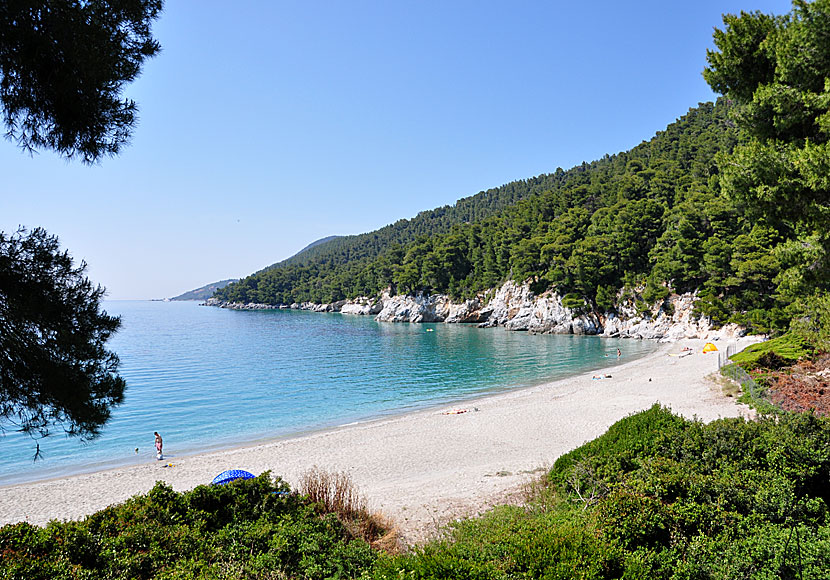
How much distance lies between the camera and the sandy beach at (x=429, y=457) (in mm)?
9750

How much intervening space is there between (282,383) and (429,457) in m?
19.9

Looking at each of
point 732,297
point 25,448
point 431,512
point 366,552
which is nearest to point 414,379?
point 25,448

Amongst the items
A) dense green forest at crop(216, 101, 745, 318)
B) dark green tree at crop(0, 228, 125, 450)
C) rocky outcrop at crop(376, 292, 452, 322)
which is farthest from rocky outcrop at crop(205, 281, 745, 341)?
dark green tree at crop(0, 228, 125, 450)

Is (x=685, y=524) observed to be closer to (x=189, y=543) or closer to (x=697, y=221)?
(x=189, y=543)

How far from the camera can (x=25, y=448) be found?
19.0 meters

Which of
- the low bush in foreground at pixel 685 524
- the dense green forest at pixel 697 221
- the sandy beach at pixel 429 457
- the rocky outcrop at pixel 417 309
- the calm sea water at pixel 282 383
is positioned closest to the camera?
the low bush in foreground at pixel 685 524

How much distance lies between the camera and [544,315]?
212ft

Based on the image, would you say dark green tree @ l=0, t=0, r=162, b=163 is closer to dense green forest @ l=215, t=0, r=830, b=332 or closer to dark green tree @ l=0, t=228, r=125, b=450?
dark green tree @ l=0, t=228, r=125, b=450

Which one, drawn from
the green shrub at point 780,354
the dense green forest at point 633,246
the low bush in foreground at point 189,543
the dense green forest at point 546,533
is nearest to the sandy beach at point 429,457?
the green shrub at point 780,354

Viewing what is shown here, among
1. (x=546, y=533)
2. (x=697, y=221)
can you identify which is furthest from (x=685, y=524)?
(x=697, y=221)

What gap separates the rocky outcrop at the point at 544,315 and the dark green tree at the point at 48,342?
165ft

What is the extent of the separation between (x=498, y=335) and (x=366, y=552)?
187 feet

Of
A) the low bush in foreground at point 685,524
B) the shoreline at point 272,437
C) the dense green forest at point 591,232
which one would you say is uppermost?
the dense green forest at point 591,232

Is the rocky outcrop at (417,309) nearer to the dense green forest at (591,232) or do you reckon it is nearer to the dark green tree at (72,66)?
the dense green forest at (591,232)
